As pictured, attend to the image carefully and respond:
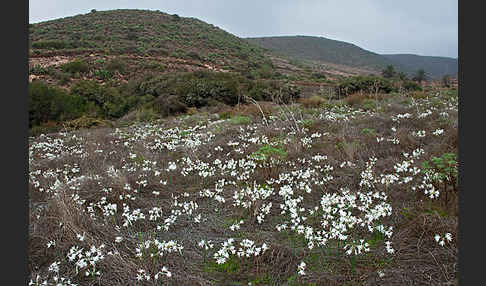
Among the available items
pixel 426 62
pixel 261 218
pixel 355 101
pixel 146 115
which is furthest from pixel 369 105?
pixel 426 62

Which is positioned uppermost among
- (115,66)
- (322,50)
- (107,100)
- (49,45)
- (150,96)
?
(322,50)

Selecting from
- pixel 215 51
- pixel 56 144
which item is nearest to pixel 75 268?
pixel 56 144

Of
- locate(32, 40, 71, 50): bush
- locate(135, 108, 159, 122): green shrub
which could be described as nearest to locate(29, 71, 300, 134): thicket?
locate(135, 108, 159, 122): green shrub

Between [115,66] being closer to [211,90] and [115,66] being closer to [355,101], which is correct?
[211,90]

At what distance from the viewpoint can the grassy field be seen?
9.11 ft

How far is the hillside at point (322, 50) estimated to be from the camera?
7862cm

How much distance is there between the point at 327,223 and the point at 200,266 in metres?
1.66

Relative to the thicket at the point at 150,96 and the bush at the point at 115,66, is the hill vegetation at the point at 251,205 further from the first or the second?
the bush at the point at 115,66

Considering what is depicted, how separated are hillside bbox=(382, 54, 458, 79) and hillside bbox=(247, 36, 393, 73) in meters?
7.42

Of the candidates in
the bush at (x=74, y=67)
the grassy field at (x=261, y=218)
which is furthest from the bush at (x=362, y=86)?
the bush at (x=74, y=67)

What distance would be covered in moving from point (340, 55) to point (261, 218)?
89670 millimetres

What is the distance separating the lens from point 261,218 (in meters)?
3.80

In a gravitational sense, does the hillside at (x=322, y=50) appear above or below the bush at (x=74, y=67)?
above

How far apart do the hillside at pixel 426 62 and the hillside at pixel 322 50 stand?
24.3 feet
